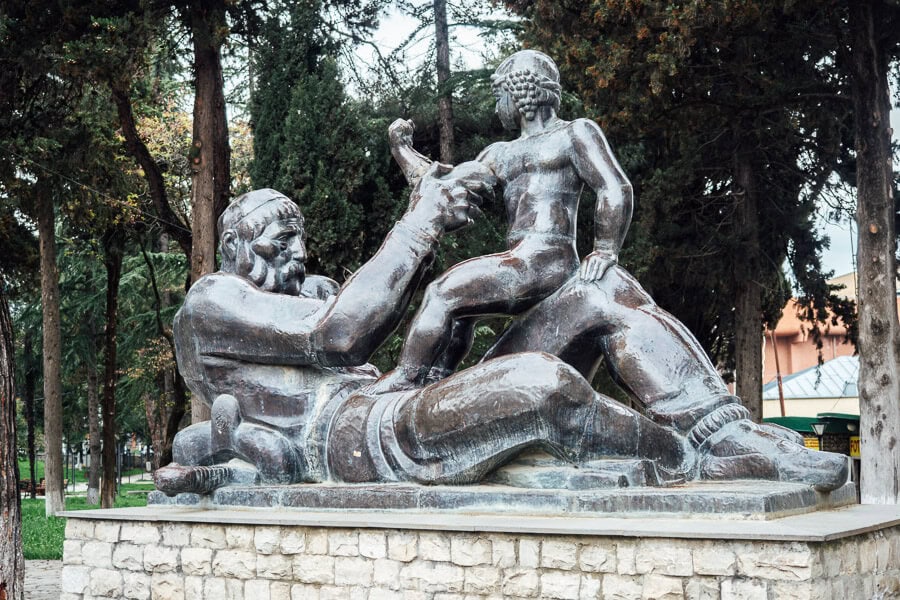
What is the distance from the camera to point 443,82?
14.9m

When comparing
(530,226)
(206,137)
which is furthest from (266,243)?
(206,137)

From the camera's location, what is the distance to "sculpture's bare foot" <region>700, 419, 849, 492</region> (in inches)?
190

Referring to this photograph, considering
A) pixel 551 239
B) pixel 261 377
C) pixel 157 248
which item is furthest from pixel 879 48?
pixel 157 248

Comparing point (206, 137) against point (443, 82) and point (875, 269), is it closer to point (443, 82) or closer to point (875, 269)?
point (443, 82)

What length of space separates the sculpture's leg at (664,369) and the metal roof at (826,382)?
19.1 meters

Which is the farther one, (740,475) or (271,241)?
(271,241)

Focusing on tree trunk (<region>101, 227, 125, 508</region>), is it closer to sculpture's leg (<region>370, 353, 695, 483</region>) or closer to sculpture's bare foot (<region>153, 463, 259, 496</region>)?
sculpture's bare foot (<region>153, 463, 259, 496</region>)

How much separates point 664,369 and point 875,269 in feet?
23.9

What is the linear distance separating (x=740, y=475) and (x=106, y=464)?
14.7 m

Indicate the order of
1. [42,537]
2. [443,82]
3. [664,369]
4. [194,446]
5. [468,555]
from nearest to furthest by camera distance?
[468,555] → [664,369] → [194,446] → [42,537] → [443,82]

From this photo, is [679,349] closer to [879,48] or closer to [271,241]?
[271,241]

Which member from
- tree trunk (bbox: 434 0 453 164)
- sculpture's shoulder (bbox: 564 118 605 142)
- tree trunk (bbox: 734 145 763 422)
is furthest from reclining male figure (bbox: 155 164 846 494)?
tree trunk (bbox: 734 145 763 422)

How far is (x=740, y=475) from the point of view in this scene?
4.95 meters

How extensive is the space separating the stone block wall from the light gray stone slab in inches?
2.0
